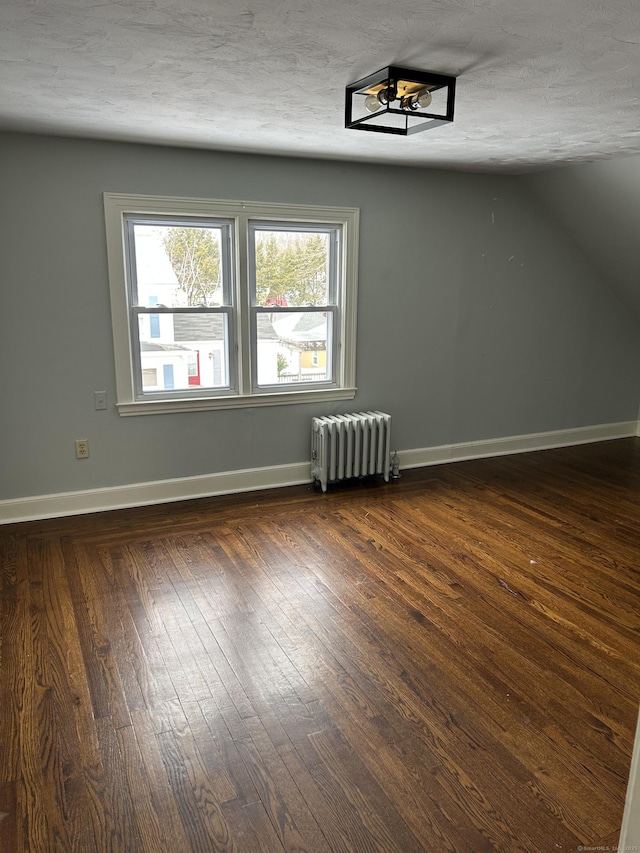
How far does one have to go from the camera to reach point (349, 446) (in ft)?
15.3

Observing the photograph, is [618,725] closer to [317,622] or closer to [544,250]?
[317,622]

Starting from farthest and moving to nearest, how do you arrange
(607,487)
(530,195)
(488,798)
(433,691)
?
(530,195) → (607,487) → (433,691) → (488,798)

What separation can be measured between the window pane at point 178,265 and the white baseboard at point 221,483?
1266 mm

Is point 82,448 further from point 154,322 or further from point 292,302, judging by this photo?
point 292,302

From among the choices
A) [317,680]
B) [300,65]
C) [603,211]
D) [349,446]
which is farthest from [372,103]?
[603,211]

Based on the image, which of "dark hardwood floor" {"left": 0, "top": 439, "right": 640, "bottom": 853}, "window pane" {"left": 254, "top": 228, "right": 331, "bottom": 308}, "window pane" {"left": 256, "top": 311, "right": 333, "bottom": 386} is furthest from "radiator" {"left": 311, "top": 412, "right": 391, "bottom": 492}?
"window pane" {"left": 254, "top": 228, "right": 331, "bottom": 308}

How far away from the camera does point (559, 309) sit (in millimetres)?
5562

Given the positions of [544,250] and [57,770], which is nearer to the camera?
[57,770]

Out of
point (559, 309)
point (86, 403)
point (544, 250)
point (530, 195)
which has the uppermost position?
point (530, 195)

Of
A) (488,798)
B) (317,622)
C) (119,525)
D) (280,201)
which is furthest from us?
(280,201)

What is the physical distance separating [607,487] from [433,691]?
3.03 metres

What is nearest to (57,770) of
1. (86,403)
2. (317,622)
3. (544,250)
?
(317,622)

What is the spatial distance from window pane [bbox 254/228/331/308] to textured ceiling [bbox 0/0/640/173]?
2.81 ft

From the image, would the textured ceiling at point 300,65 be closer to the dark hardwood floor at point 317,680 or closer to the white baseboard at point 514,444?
the dark hardwood floor at point 317,680
